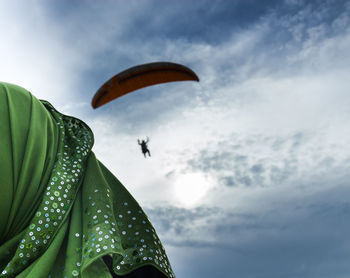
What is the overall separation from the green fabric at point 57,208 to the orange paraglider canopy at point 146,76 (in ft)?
33.9

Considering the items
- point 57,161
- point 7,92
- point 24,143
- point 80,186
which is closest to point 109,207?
point 80,186

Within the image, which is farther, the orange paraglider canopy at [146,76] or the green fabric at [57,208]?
the orange paraglider canopy at [146,76]

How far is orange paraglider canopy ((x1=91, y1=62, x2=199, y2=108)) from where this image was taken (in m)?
12.3

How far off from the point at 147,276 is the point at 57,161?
2.59 ft

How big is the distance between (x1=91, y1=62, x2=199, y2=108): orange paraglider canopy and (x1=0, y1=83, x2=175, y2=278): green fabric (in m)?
10.3

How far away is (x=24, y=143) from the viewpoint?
199 centimetres

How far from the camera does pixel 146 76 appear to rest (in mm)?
12750

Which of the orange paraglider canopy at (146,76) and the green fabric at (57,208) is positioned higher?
the orange paraglider canopy at (146,76)

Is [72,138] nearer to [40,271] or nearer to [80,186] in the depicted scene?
[80,186]

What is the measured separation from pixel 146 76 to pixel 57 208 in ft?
36.7

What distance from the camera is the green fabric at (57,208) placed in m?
1.72

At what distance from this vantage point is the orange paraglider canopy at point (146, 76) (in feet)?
40.4

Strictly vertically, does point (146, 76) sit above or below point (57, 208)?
above

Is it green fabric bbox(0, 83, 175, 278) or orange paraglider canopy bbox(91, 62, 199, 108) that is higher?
orange paraglider canopy bbox(91, 62, 199, 108)
